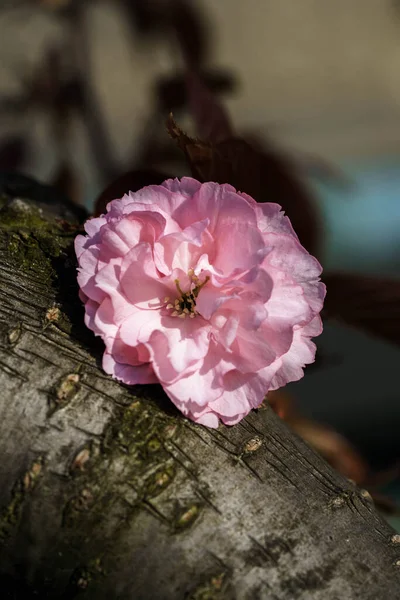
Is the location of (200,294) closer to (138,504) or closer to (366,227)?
(138,504)

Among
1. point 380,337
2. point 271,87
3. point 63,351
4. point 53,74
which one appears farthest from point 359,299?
point 271,87

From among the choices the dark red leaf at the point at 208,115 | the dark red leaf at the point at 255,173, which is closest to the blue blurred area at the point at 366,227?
the dark red leaf at the point at 255,173

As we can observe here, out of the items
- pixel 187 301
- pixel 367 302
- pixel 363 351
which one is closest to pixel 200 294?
pixel 187 301

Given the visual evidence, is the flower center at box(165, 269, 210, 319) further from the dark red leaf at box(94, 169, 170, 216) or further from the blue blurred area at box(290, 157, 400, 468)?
the blue blurred area at box(290, 157, 400, 468)

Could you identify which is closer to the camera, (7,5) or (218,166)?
(218,166)

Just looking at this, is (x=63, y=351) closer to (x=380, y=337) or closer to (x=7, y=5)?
(x=380, y=337)

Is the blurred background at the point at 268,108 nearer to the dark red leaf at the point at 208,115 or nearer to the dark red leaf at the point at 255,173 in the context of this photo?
the dark red leaf at the point at 255,173
